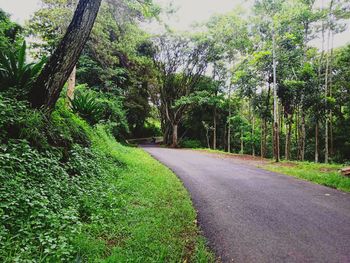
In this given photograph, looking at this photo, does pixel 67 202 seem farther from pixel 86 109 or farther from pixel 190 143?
pixel 190 143

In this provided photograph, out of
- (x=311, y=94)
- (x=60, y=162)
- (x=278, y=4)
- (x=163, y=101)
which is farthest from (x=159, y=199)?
(x=163, y=101)

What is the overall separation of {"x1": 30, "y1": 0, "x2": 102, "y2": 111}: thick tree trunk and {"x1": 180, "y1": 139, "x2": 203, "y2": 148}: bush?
24.3 m

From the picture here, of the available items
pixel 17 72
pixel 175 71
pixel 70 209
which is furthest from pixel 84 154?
pixel 175 71

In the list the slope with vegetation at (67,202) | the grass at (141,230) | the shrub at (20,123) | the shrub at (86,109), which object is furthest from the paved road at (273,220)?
the shrub at (86,109)

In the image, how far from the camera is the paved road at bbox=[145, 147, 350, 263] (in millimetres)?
3264


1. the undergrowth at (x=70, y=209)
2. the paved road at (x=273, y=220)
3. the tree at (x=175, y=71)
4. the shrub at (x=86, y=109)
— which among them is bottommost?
the paved road at (x=273, y=220)

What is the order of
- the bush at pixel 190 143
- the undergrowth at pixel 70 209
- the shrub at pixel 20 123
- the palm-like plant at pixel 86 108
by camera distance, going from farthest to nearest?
1. the bush at pixel 190 143
2. the palm-like plant at pixel 86 108
3. the shrub at pixel 20 123
4. the undergrowth at pixel 70 209

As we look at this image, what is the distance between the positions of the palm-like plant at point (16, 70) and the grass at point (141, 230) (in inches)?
109

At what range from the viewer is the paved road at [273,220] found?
326cm

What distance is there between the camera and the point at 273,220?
4.36 metres

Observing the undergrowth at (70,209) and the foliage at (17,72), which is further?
the foliage at (17,72)

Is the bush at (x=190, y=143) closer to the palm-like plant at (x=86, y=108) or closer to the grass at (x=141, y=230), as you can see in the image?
the palm-like plant at (x=86, y=108)

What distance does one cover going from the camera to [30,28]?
13906mm

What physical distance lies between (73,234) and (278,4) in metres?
15.3
